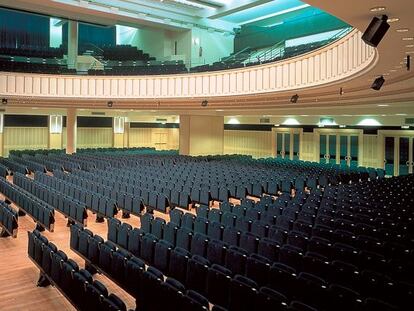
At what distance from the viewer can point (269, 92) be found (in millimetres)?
14734

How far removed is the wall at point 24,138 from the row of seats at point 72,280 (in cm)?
2275

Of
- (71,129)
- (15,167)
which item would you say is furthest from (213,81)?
(71,129)

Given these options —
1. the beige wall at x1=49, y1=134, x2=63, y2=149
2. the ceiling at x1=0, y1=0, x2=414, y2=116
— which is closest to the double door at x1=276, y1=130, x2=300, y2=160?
the ceiling at x1=0, y1=0, x2=414, y2=116

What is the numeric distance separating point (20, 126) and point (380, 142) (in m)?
23.1

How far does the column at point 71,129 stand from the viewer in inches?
922

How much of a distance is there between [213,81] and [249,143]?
12.3 m

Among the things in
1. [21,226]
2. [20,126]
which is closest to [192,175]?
[21,226]

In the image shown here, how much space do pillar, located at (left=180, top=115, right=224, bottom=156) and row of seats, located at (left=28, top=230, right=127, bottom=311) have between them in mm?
19618

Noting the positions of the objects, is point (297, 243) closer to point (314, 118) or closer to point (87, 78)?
point (87, 78)

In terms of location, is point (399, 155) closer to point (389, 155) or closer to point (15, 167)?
point (389, 155)

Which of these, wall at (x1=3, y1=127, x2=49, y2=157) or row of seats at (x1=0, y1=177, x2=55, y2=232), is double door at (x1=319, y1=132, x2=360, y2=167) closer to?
row of seats at (x1=0, y1=177, x2=55, y2=232)

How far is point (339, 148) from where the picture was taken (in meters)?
23.5

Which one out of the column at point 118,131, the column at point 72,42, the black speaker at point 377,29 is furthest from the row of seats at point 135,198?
the column at point 118,131

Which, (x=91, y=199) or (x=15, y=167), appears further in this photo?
(x=15, y=167)
